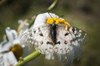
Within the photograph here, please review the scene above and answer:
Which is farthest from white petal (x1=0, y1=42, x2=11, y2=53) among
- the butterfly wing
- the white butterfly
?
the butterfly wing

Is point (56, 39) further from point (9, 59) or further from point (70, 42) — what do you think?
point (9, 59)

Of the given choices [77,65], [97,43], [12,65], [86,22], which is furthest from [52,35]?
[86,22]

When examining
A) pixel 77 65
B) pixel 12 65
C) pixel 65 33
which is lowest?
pixel 77 65

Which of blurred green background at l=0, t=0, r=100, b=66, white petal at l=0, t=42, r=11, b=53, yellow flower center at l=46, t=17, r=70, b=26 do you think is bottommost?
blurred green background at l=0, t=0, r=100, b=66

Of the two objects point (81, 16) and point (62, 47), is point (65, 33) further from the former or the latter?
point (81, 16)

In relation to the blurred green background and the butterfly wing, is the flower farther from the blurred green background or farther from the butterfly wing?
the blurred green background
